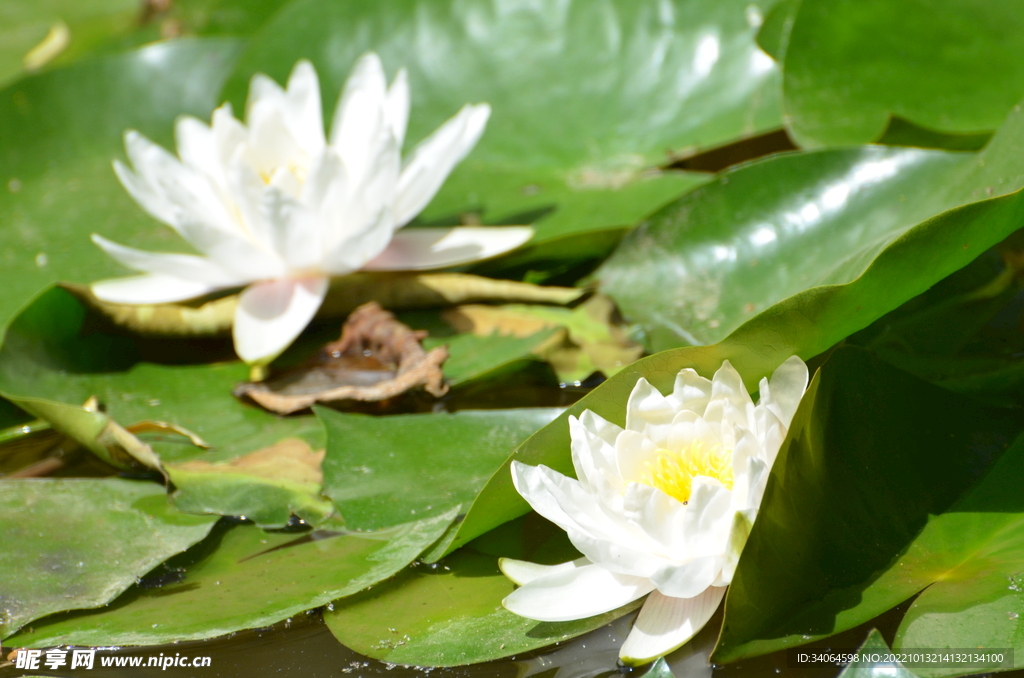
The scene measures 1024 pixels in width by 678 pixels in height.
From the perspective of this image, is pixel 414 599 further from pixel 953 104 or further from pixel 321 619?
pixel 953 104

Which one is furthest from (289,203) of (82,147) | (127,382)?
(82,147)

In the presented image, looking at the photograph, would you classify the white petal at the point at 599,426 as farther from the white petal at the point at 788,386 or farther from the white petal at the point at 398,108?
the white petal at the point at 398,108

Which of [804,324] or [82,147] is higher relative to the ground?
[82,147]

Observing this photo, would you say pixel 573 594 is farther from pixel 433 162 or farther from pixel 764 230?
pixel 433 162

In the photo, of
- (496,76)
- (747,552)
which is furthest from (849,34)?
(747,552)

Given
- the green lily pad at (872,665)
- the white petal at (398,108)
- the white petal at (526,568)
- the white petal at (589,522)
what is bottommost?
the green lily pad at (872,665)

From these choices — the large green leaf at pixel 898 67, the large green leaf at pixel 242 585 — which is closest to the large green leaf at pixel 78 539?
the large green leaf at pixel 242 585

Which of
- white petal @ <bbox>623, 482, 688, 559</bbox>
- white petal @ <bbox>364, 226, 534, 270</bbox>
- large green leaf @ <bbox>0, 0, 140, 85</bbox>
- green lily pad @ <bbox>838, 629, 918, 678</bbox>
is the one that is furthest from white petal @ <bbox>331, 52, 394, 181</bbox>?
large green leaf @ <bbox>0, 0, 140, 85</bbox>
